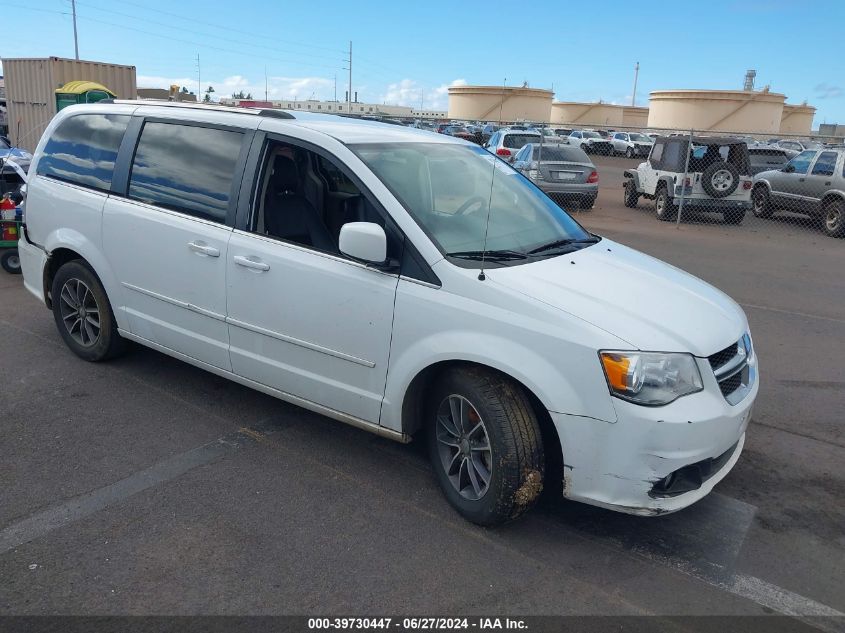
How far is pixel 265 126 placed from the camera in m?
4.25

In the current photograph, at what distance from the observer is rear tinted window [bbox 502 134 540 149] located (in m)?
20.9

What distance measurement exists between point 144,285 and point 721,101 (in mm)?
43878

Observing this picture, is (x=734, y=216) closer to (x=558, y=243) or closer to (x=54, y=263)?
(x=558, y=243)

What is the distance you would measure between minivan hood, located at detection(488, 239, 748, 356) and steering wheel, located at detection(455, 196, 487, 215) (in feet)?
1.95

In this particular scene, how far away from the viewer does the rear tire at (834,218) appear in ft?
47.7

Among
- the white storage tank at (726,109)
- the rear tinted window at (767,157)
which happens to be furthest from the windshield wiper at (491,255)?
the white storage tank at (726,109)

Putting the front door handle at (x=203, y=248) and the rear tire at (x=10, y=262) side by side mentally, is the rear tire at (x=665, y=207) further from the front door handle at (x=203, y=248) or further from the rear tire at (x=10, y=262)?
the front door handle at (x=203, y=248)

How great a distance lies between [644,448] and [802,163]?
49.9ft

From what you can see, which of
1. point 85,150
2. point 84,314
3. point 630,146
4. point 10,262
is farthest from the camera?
point 630,146

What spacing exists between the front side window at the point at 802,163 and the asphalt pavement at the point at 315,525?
1214cm

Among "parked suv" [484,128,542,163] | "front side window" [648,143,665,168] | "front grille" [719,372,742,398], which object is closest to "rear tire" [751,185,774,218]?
"front side window" [648,143,665,168]

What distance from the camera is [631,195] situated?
61.2ft

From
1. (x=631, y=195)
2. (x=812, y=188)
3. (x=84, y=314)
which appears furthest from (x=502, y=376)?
(x=631, y=195)

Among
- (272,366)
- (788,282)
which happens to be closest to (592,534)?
(272,366)
